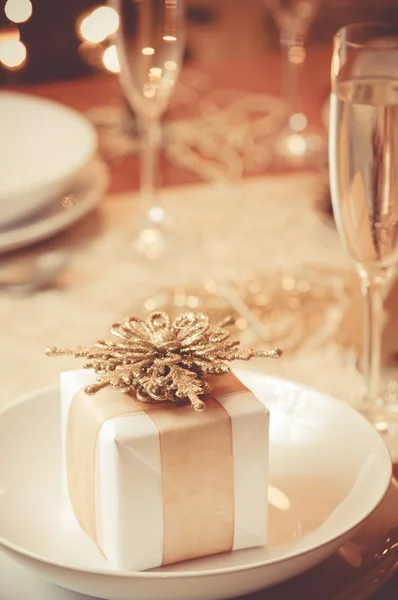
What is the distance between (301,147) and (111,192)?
0.31m

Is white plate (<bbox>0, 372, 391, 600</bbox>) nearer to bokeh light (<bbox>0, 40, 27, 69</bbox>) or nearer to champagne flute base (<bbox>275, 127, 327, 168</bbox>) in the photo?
champagne flute base (<bbox>275, 127, 327, 168</bbox>)

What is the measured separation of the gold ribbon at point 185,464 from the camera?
0.51 metres

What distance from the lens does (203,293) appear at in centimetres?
96

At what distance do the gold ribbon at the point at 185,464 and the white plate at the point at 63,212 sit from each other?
48cm

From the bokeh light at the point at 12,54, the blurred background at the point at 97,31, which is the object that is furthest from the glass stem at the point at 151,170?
the bokeh light at the point at 12,54

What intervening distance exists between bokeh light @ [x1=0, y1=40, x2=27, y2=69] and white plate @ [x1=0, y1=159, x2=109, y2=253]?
77 centimetres

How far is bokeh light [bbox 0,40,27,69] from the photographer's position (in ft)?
6.04

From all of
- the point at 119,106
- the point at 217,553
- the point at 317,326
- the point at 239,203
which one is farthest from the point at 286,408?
the point at 119,106

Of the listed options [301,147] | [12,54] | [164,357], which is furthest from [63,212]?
[12,54]

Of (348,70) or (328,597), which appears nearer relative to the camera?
(328,597)

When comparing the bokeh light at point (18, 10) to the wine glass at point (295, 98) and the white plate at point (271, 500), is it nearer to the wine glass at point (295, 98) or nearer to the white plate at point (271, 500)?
the wine glass at point (295, 98)

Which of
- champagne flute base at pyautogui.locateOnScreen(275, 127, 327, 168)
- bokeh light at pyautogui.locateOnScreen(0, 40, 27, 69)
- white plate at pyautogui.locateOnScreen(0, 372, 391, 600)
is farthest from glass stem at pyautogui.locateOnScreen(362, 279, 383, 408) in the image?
bokeh light at pyautogui.locateOnScreen(0, 40, 27, 69)

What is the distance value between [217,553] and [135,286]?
1.58 ft

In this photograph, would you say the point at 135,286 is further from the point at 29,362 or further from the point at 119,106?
the point at 119,106
